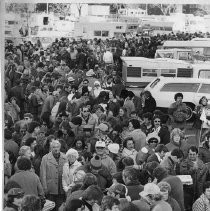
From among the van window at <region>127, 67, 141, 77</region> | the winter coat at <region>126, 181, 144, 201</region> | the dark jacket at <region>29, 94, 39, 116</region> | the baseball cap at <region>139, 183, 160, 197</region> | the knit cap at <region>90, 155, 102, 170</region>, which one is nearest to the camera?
the baseball cap at <region>139, 183, 160, 197</region>

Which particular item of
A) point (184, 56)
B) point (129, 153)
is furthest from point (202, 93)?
point (129, 153)

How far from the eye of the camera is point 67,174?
4762 millimetres

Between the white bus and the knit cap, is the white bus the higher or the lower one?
the higher one

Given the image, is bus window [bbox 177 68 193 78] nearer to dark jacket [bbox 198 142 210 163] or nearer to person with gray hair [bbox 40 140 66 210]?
dark jacket [bbox 198 142 210 163]

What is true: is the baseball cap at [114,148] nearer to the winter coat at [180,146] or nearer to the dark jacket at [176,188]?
the winter coat at [180,146]

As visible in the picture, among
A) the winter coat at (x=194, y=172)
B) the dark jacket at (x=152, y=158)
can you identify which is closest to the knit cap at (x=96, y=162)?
the dark jacket at (x=152, y=158)

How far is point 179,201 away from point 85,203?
752mm

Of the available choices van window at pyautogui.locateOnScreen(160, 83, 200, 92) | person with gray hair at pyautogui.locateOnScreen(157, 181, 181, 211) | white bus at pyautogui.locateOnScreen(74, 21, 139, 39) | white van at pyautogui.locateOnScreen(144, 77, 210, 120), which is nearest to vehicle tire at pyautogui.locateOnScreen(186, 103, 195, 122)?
white van at pyautogui.locateOnScreen(144, 77, 210, 120)

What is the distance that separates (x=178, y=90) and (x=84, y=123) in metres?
0.82

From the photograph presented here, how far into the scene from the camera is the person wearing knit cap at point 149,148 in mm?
4719

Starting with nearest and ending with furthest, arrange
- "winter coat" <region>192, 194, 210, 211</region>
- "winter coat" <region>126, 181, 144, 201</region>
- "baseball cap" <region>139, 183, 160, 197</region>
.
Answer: "baseball cap" <region>139, 183, 160, 197</region> < "winter coat" <region>126, 181, 144, 201</region> < "winter coat" <region>192, 194, 210, 211</region>

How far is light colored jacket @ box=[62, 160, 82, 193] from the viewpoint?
4.72 m

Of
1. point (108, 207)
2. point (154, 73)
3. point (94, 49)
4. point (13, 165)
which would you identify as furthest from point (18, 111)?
point (108, 207)

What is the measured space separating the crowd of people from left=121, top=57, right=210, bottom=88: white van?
7 centimetres
